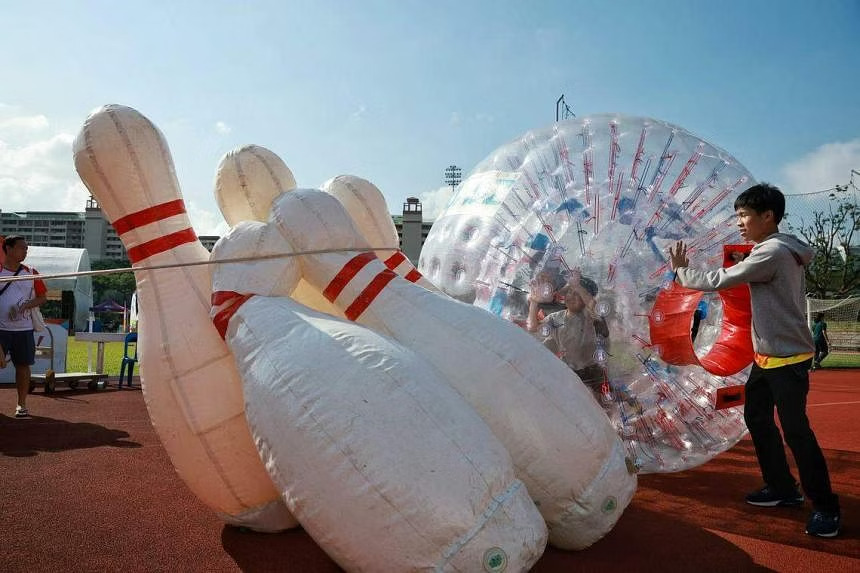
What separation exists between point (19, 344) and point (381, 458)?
18.4 feet

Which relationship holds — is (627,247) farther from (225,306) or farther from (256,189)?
(225,306)

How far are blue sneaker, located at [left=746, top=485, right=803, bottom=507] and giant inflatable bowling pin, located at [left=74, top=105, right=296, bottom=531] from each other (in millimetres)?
2512

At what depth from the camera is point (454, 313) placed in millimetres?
2570

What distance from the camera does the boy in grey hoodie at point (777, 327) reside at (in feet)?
10.2

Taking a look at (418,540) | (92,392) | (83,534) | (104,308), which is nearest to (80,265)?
(104,308)

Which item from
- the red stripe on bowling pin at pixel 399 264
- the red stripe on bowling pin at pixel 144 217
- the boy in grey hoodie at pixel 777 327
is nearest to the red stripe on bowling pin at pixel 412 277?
the red stripe on bowling pin at pixel 399 264

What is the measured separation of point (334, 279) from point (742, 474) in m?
3.23

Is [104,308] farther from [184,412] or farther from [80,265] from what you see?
[184,412]

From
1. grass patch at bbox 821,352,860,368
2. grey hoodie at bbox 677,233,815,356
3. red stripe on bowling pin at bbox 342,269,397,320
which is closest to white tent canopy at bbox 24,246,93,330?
grass patch at bbox 821,352,860,368

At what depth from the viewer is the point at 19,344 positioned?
20.2 ft

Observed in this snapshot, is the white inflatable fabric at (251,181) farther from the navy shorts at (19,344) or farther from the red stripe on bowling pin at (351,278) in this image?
the navy shorts at (19,344)

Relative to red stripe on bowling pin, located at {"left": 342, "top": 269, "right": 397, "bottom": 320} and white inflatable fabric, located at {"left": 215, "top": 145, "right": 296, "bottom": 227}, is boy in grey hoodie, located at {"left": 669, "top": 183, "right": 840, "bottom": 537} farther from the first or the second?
white inflatable fabric, located at {"left": 215, "top": 145, "right": 296, "bottom": 227}

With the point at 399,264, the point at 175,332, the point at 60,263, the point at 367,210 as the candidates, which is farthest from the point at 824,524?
the point at 60,263

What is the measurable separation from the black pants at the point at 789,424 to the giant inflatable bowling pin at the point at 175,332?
2383mm
